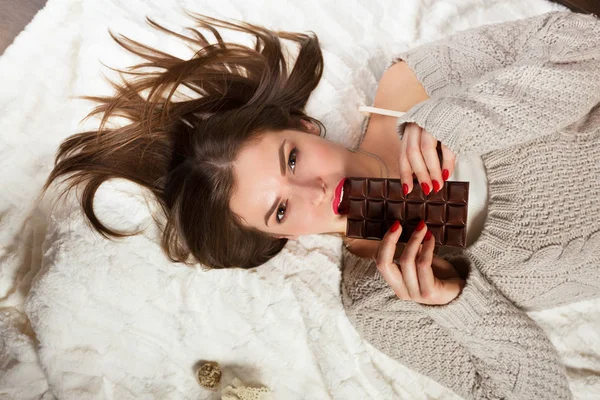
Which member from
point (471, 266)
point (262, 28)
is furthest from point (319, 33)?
point (471, 266)

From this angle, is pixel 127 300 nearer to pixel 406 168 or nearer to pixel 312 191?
pixel 312 191

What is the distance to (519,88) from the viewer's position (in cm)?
135

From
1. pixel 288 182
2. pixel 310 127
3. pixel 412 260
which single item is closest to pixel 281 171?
pixel 288 182

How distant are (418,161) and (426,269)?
0.29 m

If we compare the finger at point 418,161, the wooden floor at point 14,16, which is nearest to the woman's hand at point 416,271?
the finger at point 418,161

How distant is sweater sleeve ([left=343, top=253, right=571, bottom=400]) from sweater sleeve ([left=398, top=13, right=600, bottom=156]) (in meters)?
0.44

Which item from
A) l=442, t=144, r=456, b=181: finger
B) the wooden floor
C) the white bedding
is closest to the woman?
l=442, t=144, r=456, b=181: finger

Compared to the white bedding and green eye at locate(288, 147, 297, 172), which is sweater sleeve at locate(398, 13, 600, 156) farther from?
the white bedding

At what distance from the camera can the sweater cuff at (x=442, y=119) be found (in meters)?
1.27

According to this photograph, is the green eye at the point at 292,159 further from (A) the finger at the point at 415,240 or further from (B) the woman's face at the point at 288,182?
(A) the finger at the point at 415,240

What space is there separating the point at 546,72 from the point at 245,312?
1.26 m

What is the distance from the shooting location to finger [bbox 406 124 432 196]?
1.27 metres

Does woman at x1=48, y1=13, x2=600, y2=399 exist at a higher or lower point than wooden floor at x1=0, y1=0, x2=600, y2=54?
lower

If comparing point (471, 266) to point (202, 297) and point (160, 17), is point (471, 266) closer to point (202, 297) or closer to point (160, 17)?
point (202, 297)
